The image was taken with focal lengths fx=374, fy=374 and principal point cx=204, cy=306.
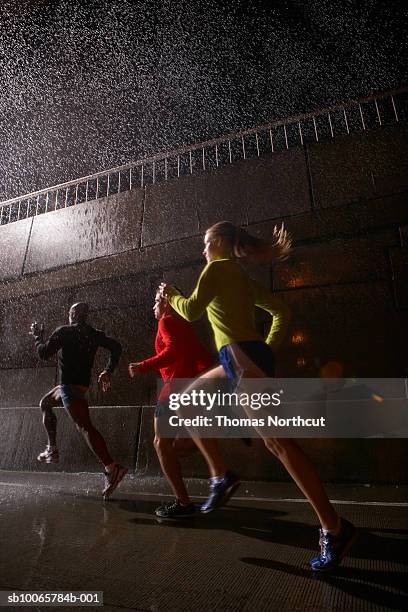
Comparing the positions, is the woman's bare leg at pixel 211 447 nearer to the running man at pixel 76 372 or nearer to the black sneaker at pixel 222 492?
the black sneaker at pixel 222 492

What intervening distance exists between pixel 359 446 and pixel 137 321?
3.56 meters

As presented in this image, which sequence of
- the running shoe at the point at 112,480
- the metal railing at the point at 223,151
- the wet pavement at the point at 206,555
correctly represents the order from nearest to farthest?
the wet pavement at the point at 206,555
the running shoe at the point at 112,480
the metal railing at the point at 223,151

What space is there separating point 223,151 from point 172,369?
4843 mm

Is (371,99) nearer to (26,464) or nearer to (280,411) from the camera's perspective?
(280,411)

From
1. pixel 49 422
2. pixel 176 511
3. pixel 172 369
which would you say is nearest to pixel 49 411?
pixel 49 422

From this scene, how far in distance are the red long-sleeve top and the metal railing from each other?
384 cm

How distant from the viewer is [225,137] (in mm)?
6625

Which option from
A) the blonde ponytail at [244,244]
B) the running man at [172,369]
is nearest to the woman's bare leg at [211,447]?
the running man at [172,369]

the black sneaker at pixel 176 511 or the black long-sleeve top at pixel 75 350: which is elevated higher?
the black long-sleeve top at pixel 75 350

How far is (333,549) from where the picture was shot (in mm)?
1899

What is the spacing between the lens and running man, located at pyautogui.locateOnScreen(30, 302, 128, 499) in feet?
13.1

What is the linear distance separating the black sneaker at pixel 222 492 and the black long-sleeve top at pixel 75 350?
201 cm

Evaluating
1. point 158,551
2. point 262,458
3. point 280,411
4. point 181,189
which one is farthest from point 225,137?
point 158,551

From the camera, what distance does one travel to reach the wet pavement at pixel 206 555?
1.65 meters
